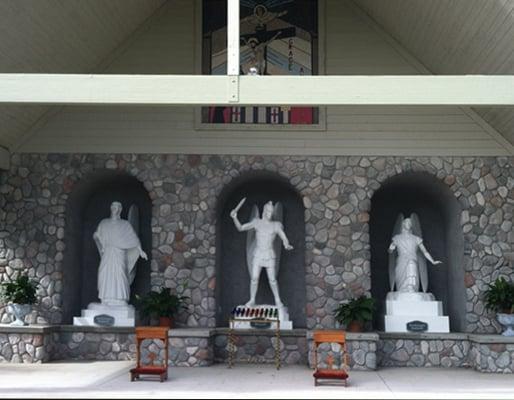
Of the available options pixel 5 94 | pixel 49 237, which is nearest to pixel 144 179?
pixel 49 237

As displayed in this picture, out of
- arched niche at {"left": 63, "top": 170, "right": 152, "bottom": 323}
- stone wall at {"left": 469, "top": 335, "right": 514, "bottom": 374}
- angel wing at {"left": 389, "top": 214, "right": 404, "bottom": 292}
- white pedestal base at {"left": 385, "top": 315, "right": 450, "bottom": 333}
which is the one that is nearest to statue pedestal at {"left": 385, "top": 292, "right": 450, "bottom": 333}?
white pedestal base at {"left": 385, "top": 315, "right": 450, "bottom": 333}

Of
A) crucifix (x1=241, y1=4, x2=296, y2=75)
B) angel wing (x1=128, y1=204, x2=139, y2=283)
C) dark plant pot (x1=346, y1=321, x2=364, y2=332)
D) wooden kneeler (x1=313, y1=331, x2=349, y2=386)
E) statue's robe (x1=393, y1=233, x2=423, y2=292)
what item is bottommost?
wooden kneeler (x1=313, y1=331, x2=349, y2=386)

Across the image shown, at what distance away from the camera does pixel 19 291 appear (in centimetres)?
1121

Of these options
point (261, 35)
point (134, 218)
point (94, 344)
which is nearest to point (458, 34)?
point (261, 35)

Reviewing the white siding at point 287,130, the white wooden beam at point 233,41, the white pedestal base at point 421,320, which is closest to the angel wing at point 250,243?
the white siding at point 287,130

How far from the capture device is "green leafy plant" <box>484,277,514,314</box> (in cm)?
1091

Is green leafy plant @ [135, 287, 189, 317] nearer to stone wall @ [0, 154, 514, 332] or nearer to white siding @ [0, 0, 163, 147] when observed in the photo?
stone wall @ [0, 154, 514, 332]

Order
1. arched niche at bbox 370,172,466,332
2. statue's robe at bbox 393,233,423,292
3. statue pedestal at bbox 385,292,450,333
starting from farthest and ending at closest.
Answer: arched niche at bbox 370,172,466,332 < statue's robe at bbox 393,233,423,292 < statue pedestal at bbox 385,292,450,333

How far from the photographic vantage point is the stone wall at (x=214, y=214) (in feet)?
38.1

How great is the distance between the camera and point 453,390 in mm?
8602

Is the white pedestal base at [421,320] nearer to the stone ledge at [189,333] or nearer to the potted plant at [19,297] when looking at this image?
the stone ledge at [189,333]

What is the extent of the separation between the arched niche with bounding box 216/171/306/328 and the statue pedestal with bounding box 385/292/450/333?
168cm

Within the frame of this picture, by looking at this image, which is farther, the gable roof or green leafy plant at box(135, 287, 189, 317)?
green leafy plant at box(135, 287, 189, 317)

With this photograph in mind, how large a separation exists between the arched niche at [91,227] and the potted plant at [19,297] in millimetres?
769
